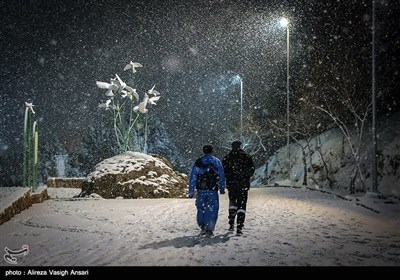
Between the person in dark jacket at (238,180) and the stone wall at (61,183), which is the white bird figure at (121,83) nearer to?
the stone wall at (61,183)

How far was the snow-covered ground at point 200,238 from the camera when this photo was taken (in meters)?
6.02

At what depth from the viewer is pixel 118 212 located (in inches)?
480

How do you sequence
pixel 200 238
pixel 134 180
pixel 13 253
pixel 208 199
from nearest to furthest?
pixel 13 253 < pixel 200 238 < pixel 208 199 < pixel 134 180

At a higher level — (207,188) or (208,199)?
(207,188)

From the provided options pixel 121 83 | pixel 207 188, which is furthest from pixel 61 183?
pixel 207 188

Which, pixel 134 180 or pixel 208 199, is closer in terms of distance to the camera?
pixel 208 199

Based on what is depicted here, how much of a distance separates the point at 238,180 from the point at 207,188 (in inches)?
26.9

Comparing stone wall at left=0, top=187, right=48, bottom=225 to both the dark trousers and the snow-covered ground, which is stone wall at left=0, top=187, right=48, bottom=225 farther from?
the dark trousers

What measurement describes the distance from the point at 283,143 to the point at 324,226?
31674mm

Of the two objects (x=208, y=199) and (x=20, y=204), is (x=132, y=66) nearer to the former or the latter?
(x=20, y=204)

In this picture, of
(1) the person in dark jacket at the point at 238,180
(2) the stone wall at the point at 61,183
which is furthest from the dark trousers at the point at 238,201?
(2) the stone wall at the point at 61,183

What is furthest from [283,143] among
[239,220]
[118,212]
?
[239,220]

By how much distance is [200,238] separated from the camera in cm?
777

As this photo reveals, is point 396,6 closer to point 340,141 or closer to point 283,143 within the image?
point 340,141
